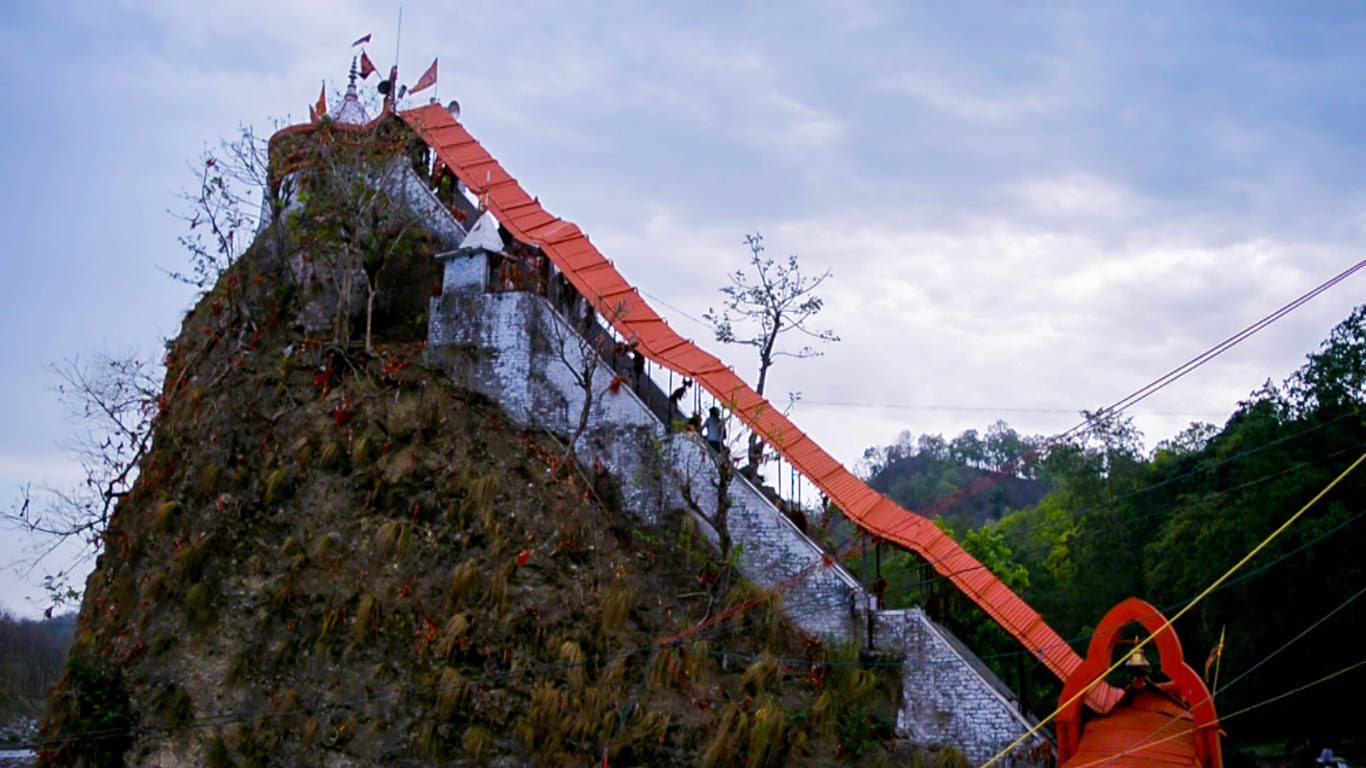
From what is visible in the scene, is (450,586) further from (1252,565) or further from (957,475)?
(957,475)

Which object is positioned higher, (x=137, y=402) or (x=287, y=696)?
(x=137, y=402)

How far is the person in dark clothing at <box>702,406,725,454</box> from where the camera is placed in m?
16.6

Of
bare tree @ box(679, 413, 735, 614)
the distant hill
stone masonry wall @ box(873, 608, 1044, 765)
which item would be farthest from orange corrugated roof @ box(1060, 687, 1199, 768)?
the distant hill

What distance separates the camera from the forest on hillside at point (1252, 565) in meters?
17.0

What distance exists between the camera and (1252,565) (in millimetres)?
17172

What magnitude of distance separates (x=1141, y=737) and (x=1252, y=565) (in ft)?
26.4

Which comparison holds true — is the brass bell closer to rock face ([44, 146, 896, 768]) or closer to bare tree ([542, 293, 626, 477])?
rock face ([44, 146, 896, 768])

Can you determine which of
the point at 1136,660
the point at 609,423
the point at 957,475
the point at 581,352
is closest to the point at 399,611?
the point at 609,423

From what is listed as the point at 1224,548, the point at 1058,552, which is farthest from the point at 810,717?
the point at 1058,552

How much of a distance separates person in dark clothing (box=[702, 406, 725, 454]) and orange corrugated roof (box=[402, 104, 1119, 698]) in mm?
353

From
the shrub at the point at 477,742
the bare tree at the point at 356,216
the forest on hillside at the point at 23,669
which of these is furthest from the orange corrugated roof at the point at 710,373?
the forest on hillside at the point at 23,669

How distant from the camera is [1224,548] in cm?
1789

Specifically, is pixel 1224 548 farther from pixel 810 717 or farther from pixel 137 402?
pixel 137 402

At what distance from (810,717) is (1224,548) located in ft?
27.9
